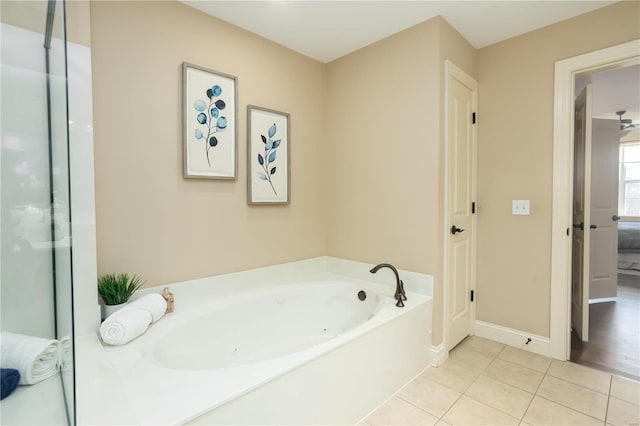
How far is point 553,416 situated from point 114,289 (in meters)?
2.44

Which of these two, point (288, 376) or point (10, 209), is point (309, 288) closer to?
point (288, 376)

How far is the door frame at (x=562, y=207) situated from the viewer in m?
2.24

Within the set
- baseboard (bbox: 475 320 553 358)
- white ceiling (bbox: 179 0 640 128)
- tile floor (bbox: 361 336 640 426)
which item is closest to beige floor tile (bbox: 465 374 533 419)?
tile floor (bbox: 361 336 640 426)

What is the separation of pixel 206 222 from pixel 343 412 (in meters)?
1.41

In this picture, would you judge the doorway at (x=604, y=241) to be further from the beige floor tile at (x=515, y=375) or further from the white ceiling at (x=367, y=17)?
the white ceiling at (x=367, y=17)

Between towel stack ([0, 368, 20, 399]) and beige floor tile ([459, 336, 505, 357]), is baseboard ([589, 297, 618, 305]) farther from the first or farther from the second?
towel stack ([0, 368, 20, 399])

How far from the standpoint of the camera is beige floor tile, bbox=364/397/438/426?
64.6 inches

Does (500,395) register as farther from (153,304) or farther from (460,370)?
(153,304)

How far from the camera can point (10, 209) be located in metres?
0.82

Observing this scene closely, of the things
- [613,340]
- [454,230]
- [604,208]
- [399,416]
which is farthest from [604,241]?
[399,416]

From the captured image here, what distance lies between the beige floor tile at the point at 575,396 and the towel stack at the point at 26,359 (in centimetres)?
243

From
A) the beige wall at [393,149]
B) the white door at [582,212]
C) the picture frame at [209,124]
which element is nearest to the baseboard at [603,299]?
the white door at [582,212]

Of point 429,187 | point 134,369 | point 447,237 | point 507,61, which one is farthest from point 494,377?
point 507,61

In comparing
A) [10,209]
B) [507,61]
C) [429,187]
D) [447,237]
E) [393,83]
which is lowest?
[447,237]
